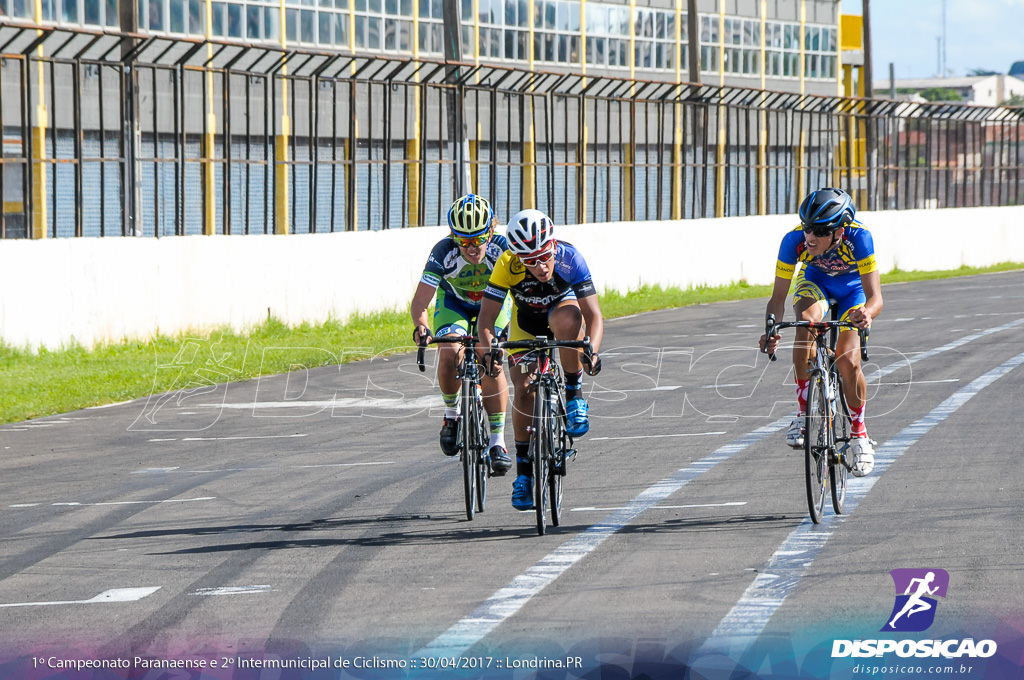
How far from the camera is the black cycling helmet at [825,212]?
904 centimetres

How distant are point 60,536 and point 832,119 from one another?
42270 mm

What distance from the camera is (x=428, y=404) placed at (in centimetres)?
1554

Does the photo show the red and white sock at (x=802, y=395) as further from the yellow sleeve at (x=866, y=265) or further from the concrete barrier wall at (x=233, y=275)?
the concrete barrier wall at (x=233, y=275)

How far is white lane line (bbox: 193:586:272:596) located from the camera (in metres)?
7.41

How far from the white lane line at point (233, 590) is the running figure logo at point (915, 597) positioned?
2.78 m

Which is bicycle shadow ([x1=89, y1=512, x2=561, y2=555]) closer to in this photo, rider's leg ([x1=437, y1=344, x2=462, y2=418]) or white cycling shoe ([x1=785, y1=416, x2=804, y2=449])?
rider's leg ([x1=437, y1=344, x2=462, y2=418])

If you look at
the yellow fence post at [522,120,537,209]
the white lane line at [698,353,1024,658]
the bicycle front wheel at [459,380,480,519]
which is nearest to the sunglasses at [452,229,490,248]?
the bicycle front wheel at [459,380,480,519]

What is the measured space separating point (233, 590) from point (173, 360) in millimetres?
12762

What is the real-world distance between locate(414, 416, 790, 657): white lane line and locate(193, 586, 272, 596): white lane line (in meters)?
1.10

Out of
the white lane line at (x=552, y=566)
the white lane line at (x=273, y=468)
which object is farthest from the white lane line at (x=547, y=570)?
the white lane line at (x=273, y=468)

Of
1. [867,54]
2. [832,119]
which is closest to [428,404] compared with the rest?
[832,119]

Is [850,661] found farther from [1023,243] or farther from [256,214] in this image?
[1023,243]

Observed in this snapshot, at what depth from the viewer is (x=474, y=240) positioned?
10047mm

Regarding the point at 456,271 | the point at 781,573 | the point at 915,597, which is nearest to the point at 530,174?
the point at 456,271
